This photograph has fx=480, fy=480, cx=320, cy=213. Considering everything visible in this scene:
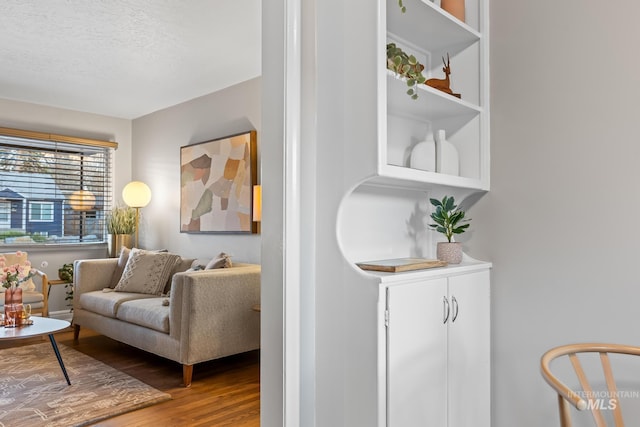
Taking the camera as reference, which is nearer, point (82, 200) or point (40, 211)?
point (40, 211)

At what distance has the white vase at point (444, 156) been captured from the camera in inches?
73.8

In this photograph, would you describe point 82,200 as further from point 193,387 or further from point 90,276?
point 193,387

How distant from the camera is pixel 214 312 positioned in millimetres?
3395

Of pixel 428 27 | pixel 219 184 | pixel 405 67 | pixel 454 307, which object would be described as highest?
pixel 428 27

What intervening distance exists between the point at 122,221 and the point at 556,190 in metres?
5.07

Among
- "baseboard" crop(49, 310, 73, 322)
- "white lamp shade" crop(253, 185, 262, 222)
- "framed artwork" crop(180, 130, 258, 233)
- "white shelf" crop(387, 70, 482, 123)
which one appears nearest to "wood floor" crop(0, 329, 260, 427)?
"baseboard" crop(49, 310, 73, 322)

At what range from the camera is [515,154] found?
192 cm

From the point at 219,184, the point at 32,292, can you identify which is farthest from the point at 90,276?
the point at 219,184

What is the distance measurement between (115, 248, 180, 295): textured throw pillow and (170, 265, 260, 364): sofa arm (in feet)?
3.69

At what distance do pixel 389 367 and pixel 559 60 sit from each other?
1.29 m

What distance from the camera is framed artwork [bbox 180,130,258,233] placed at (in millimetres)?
4391

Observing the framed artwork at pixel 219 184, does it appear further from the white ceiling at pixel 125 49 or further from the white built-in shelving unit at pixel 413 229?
the white built-in shelving unit at pixel 413 229

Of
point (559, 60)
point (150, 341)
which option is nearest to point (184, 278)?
point (150, 341)

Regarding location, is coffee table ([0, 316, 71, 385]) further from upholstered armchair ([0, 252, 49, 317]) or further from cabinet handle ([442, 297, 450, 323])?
cabinet handle ([442, 297, 450, 323])
